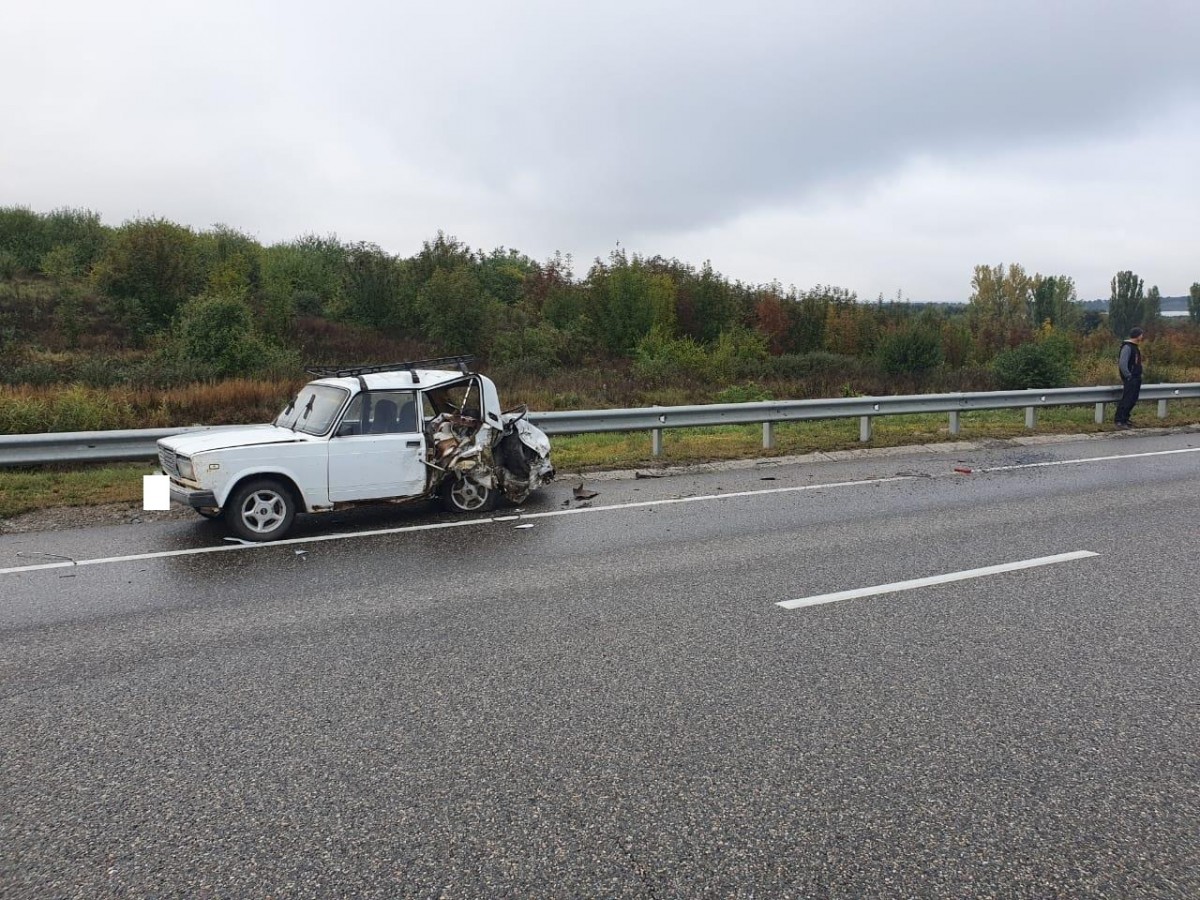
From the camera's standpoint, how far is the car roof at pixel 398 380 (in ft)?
29.3

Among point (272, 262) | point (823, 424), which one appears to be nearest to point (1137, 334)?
point (823, 424)

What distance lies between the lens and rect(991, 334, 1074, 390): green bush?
2214cm

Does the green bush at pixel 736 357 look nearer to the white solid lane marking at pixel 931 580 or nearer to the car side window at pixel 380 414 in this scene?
the car side window at pixel 380 414

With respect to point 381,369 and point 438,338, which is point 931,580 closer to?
point 381,369

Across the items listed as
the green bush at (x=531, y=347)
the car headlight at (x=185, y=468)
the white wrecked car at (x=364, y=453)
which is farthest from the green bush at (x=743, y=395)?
the car headlight at (x=185, y=468)

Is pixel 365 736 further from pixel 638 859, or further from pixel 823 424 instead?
pixel 823 424

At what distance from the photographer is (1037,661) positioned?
481 centimetres

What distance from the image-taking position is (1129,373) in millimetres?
16625

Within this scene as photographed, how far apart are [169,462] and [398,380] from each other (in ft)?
7.83

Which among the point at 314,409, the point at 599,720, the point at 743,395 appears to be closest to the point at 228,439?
the point at 314,409

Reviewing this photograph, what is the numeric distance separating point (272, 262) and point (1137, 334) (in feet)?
138

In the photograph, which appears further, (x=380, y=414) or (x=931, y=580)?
(x=380, y=414)

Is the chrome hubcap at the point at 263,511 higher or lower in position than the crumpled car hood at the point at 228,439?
lower

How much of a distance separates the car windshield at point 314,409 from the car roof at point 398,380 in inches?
3.7
